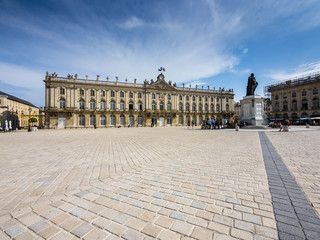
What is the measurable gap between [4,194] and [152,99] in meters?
43.8

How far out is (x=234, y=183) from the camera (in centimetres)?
337

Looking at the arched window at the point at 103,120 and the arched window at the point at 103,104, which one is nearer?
the arched window at the point at 103,120

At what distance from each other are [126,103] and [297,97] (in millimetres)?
53287

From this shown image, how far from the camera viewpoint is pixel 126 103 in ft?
142

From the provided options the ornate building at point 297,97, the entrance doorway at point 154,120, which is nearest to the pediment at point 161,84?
the entrance doorway at point 154,120

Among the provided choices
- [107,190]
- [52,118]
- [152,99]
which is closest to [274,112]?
[152,99]

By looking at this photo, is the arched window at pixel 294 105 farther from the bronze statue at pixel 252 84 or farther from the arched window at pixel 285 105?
the bronze statue at pixel 252 84

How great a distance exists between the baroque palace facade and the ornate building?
1510 centimetres

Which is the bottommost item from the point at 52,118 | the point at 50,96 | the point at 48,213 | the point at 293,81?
the point at 48,213

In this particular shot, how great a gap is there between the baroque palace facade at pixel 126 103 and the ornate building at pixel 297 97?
49.5 ft

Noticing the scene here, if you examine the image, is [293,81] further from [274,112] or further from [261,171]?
[261,171]

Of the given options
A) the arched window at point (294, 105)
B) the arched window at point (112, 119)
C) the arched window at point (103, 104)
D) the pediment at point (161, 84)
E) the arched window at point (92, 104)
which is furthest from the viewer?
the arched window at point (294, 105)

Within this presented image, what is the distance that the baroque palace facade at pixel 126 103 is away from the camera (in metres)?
37.2

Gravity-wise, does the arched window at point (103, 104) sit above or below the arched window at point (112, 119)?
above
